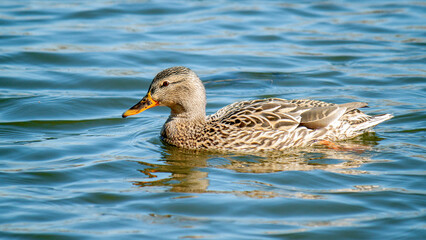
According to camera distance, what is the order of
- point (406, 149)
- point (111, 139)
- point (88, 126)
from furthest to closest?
point (88, 126), point (111, 139), point (406, 149)

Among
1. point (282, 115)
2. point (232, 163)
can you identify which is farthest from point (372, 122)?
point (232, 163)

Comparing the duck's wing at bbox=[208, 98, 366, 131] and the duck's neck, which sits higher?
the duck's wing at bbox=[208, 98, 366, 131]

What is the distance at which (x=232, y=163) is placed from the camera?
28.6 feet

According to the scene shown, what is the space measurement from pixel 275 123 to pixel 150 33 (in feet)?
24.1

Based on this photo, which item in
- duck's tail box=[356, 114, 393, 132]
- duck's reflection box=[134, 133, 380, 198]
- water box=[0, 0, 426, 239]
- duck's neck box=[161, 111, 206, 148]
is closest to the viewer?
water box=[0, 0, 426, 239]

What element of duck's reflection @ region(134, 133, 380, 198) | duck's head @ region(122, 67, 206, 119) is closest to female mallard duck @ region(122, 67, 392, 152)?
duck's head @ region(122, 67, 206, 119)

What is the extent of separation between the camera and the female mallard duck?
924 centimetres

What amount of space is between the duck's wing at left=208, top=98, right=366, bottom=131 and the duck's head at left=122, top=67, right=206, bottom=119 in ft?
1.31

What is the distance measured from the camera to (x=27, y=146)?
9281mm

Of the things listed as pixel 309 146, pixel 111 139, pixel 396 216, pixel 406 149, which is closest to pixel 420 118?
pixel 406 149

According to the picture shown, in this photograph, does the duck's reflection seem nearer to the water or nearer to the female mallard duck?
the water

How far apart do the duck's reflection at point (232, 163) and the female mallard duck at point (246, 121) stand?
176 mm

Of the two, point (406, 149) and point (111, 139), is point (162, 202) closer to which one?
point (111, 139)

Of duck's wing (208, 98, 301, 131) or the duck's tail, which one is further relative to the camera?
the duck's tail
